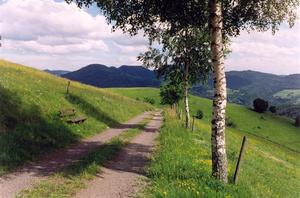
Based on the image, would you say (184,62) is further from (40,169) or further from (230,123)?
(230,123)

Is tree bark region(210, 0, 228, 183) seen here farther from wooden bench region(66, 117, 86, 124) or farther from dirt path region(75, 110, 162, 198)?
wooden bench region(66, 117, 86, 124)

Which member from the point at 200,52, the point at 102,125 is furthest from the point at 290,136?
the point at 102,125

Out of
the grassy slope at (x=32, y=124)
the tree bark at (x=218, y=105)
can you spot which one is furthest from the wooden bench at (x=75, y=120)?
the tree bark at (x=218, y=105)

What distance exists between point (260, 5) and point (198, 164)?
893 cm

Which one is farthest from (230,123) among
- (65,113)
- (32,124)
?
(32,124)

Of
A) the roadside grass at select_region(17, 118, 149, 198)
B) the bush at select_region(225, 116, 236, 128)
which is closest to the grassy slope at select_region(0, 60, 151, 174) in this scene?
the roadside grass at select_region(17, 118, 149, 198)

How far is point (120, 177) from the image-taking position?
19.8 m

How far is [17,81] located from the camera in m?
40.6

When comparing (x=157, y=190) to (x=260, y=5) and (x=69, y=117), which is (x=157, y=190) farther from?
(x=69, y=117)

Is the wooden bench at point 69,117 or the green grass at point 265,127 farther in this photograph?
the green grass at point 265,127

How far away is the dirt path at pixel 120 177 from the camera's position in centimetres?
1681

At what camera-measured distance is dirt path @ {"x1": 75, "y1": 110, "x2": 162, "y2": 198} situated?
16.8 metres

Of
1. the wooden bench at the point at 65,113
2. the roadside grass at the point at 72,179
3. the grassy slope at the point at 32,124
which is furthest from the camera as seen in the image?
the wooden bench at the point at 65,113

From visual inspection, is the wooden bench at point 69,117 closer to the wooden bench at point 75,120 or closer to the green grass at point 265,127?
the wooden bench at point 75,120
